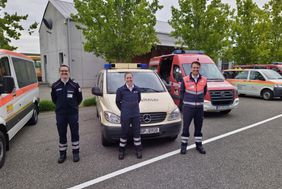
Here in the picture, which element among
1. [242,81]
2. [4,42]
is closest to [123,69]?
[4,42]

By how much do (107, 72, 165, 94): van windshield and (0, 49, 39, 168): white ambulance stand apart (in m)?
2.15

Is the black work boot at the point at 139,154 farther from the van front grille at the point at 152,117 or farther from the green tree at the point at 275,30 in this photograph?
the green tree at the point at 275,30

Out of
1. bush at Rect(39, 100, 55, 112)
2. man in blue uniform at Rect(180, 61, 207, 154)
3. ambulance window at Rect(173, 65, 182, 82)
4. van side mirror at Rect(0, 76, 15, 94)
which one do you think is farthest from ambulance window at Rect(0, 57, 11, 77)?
ambulance window at Rect(173, 65, 182, 82)

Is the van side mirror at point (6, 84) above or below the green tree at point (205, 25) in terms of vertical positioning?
below

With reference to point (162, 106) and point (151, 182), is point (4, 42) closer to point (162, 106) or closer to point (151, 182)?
point (162, 106)

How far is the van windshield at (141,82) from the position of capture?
17.9 feet

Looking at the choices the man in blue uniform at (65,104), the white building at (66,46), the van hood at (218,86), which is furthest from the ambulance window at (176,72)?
the white building at (66,46)

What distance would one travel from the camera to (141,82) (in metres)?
5.67

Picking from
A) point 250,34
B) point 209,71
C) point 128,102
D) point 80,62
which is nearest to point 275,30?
point 250,34

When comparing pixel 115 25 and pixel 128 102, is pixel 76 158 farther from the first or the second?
pixel 115 25

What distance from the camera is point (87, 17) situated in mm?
10359

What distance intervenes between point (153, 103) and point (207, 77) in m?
4.31

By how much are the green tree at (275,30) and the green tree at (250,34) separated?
79.7 inches

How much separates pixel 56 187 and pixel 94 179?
0.59 metres
